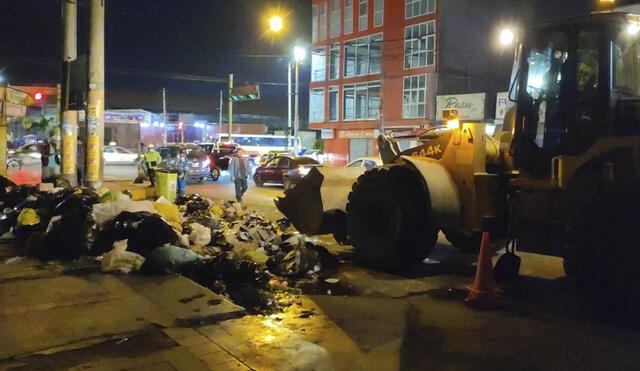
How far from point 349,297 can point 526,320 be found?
6.48 feet

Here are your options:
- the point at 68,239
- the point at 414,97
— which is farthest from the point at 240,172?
the point at 414,97

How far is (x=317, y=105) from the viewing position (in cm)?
4756

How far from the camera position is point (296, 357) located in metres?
4.81

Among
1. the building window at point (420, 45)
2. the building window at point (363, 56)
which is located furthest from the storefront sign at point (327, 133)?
the building window at point (420, 45)

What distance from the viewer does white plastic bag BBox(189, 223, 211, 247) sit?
8516 millimetres

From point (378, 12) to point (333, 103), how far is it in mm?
8109

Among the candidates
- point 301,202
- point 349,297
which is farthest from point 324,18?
point 349,297

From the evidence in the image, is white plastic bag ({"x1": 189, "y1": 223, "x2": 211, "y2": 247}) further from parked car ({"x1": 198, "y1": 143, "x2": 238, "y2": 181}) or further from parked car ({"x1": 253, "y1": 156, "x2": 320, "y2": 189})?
parked car ({"x1": 198, "y1": 143, "x2": 238, "y2": 181})

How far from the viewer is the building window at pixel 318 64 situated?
4659 cm

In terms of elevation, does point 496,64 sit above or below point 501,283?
above

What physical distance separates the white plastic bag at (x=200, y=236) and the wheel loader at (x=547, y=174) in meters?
2.12

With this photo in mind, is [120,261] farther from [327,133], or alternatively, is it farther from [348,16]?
[348,16]

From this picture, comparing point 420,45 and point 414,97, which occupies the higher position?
point 420,45

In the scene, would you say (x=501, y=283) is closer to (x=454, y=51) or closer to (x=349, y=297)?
(x=349, y=297)
